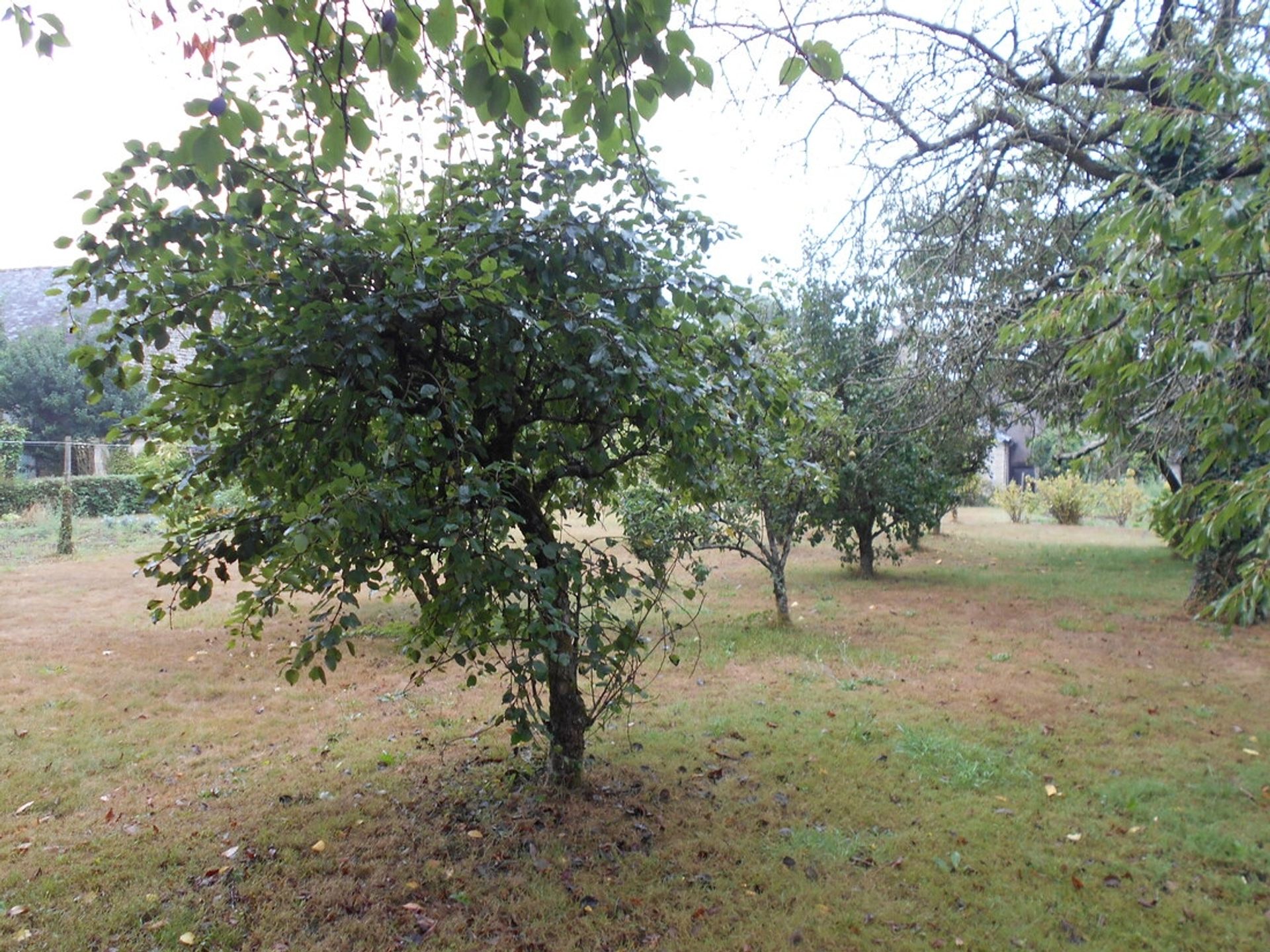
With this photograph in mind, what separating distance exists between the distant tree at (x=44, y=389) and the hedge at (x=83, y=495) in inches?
165

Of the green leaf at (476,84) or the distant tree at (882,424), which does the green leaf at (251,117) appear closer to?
the green leaf at (476,84)

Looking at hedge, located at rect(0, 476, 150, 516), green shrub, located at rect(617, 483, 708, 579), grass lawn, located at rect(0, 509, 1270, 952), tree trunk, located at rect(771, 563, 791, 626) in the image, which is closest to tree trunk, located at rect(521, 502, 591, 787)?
grass lawn, located at rect(0, 509, 1270, 952)

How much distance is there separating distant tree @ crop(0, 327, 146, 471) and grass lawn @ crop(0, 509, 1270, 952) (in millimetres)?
15075

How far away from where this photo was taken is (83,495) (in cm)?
1471

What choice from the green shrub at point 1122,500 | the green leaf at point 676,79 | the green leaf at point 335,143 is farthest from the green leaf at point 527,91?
the green shrub at point 1122,500

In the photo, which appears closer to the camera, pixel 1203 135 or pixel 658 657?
pixel 1203 135

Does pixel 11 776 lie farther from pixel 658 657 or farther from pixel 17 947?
pixel 658 657

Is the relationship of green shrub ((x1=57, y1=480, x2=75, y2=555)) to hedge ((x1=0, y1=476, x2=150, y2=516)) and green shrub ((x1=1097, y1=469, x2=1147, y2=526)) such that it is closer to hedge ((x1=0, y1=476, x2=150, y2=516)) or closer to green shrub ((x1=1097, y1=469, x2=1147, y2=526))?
hedge ((x1=0, y1=476, x2=150, y2=516))

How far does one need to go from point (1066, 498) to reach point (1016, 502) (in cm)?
153

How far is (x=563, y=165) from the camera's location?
3.49 metres

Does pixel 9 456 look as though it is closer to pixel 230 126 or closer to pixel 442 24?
pixel 230 126

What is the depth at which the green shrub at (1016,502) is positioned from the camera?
2227 cm

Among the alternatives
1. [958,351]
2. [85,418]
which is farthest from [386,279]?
[85,418]

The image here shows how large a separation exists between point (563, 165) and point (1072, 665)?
6.26m
